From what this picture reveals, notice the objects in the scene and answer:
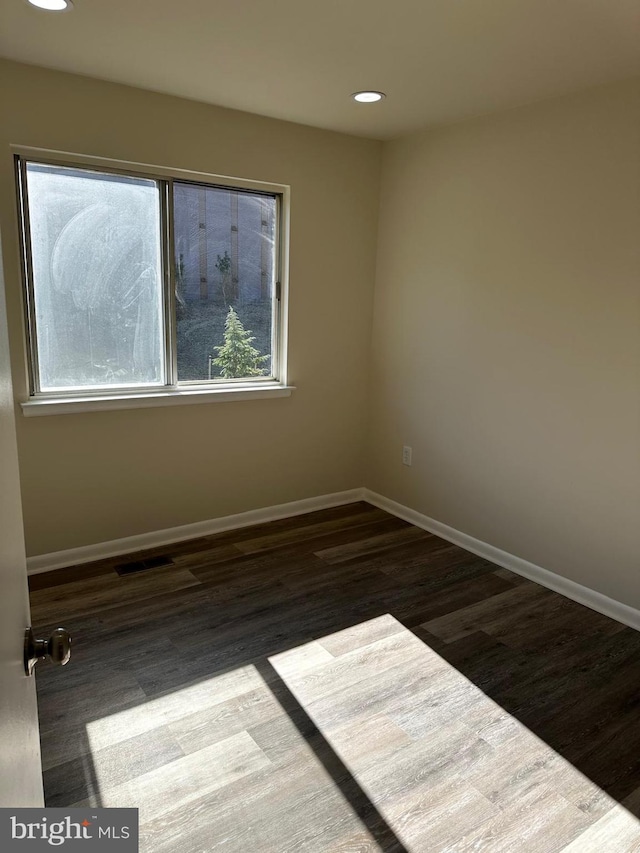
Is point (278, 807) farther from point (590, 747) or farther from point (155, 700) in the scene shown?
point (590, 747)

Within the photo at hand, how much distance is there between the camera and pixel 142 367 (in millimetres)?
3250

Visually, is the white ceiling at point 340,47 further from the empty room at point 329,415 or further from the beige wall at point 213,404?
the beige wall at point 213,404

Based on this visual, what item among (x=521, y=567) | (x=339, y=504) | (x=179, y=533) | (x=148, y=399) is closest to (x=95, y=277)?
(x=148, y=399)

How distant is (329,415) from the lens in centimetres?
398

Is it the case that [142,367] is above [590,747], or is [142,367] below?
above

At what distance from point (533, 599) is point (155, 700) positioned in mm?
1849

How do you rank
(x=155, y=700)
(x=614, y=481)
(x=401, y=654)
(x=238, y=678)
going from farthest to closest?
(x=614, y=481) < (x=401, y=654) < (x=238, y=678) < (x=155, y=700)

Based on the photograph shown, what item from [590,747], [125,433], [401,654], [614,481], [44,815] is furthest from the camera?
[125,433]

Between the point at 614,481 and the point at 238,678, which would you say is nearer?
the point at 238,678

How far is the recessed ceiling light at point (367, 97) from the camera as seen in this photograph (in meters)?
2.81

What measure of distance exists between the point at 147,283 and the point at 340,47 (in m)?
1.52

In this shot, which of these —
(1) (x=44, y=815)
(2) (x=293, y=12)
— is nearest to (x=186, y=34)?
(2) (x=293, y=12)

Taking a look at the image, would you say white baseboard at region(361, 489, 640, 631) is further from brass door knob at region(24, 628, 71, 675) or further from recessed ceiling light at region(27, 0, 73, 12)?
recessed ceiling light at region(27, 0, 73, 12)

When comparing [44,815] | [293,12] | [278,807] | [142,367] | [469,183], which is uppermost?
[293,12]
